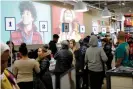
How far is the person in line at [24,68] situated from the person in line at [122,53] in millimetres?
1563

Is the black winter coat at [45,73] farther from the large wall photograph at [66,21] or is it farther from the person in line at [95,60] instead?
the large wall photograph at [66,21]

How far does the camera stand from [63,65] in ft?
18.3

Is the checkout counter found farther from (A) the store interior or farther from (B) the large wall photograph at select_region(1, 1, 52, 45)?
(B) the large wall photograph at select_region(1, 1, 52, 45)

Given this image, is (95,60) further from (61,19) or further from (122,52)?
(61,19)

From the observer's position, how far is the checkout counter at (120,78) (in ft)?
13.0

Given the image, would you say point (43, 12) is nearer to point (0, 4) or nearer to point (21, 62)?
point (0, 4)

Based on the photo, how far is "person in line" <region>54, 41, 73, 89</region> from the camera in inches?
215

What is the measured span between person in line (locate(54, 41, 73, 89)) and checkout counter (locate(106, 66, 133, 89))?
5.15 feet

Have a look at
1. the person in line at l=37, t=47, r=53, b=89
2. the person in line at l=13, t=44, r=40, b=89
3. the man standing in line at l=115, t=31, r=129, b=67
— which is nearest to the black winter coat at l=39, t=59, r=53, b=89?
the person in line at l=37, t=47, r=53, b=89

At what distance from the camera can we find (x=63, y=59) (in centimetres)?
548

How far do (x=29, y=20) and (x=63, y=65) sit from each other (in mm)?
3244

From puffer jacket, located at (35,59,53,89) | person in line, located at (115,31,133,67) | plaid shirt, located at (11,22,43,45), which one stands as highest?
plaid shirt, located at (11,22,43,45)

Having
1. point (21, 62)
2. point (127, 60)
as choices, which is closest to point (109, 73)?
point (127, 60)

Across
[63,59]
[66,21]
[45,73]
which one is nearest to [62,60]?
[63,59]
